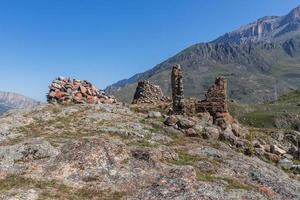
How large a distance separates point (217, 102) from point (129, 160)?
26717mm

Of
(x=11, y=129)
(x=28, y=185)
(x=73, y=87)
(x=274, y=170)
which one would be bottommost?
(x=274, y=170)

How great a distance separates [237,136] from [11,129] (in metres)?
30.1

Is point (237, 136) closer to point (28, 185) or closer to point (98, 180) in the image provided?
point (98, 180)

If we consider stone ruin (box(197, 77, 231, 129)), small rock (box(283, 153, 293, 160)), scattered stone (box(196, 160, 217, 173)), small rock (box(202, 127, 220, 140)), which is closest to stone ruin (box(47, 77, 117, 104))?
stone ruin (box(197, 77, 231, 129))

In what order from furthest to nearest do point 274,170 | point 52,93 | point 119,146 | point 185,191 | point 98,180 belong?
point 52,93
point 274,170
point 119,146
point 98,180
point 185,191

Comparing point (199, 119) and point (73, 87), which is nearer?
point (199, 119)

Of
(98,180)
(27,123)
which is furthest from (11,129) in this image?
(98,180)

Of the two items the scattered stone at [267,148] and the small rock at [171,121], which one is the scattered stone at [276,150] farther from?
the small rock at [171,121]

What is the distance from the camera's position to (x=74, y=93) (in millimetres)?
70500

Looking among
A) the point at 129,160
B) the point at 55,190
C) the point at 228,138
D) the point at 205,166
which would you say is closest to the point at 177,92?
the point at 228,138

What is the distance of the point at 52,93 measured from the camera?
68.7 meters

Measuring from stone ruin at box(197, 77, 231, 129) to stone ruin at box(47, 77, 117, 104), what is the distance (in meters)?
17.8

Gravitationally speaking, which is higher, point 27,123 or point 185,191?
point 27,123

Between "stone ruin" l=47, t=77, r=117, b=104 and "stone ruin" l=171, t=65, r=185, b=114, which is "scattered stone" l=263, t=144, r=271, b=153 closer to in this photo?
"stone ruin" l=171, t=65, r=185, b=114
